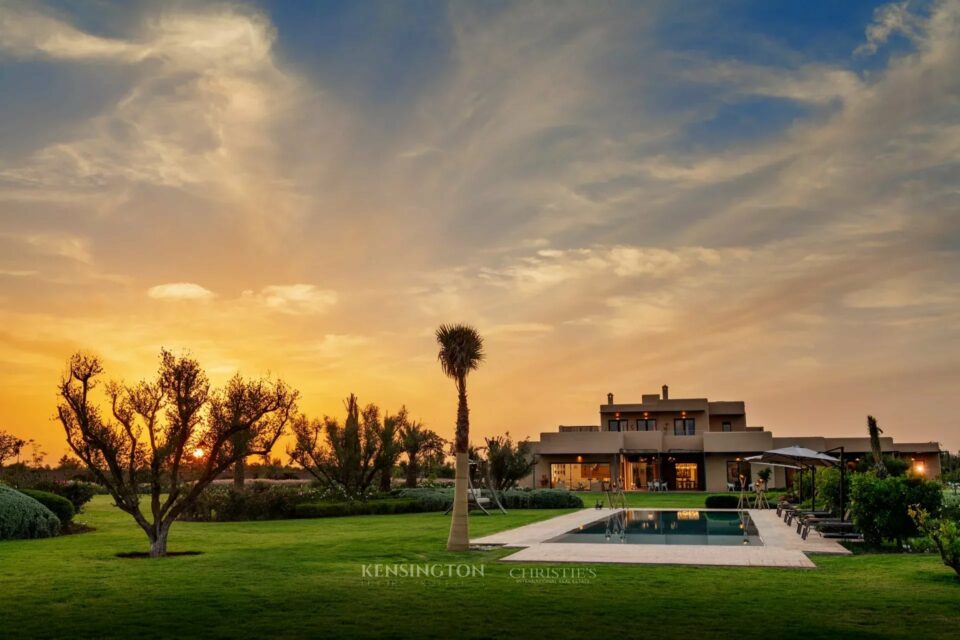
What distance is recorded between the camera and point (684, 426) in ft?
199

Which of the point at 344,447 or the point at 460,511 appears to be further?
the point at 344,447

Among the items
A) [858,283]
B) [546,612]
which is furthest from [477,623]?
[858,283]

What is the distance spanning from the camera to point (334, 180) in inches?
941

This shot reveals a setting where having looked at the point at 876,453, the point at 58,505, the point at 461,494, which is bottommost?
the point at 58,505

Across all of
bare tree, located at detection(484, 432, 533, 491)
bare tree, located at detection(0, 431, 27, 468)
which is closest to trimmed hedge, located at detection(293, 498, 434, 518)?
bare tree, located at detection(484, 432, 533, 491)

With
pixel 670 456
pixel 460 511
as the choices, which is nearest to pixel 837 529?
pixel 460 511

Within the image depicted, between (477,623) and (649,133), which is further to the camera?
(649,133)

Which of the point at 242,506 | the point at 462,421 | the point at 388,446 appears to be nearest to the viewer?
the point at 462,421

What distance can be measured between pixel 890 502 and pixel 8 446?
Answer: 1611 inches

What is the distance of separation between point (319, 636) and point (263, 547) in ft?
34.9

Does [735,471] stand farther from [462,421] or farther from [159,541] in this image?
[159,541]

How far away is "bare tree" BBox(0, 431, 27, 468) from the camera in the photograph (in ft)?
134

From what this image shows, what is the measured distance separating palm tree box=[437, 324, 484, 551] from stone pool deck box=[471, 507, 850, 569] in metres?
1.29

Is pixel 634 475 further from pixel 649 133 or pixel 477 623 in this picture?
pixel 477 623
